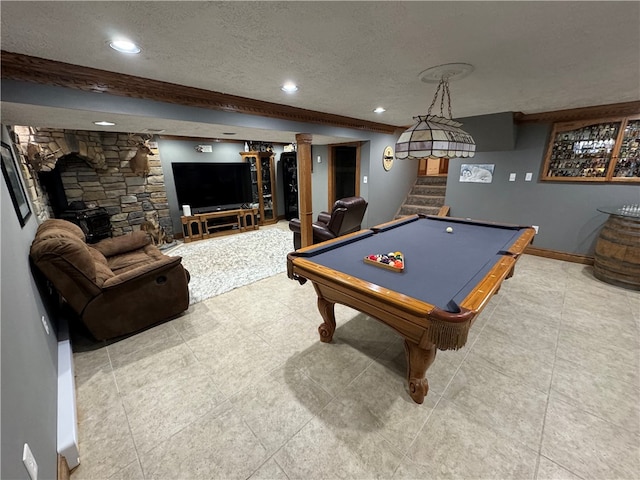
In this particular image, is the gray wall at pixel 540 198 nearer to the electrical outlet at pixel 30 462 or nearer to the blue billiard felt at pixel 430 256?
the blue billiard felt at pixel 430 256

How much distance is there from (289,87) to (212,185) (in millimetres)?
3836

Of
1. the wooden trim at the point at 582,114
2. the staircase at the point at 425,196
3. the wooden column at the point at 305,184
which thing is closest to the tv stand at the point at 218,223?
the wooden column at the point at 305,184

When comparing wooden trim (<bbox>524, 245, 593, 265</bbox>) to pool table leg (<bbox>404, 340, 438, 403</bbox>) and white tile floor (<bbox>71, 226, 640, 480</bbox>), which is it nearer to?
white tile floor (<bbox>71, 226, 640, 480</bbox>)

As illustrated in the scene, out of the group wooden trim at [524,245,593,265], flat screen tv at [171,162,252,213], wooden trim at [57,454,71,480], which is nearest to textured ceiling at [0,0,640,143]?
wooden trim at [57,454,71,480]

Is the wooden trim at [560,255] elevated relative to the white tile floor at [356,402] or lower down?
elevated

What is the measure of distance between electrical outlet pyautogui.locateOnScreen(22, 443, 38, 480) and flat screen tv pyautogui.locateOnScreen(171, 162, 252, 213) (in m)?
4.94

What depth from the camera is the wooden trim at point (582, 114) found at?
3215 millimetres

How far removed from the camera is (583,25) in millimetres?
1395

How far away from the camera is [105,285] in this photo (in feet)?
6.85

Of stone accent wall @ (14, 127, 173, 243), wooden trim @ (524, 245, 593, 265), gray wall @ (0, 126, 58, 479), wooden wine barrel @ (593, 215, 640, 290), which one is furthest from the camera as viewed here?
wooden trim @ (524, 245, 593, 265)

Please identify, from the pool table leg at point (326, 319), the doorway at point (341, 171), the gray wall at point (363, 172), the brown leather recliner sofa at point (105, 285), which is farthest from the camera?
the doorway at point (341, 171)

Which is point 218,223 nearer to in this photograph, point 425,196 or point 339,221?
point 339,221

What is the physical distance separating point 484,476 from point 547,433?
20.6 inches

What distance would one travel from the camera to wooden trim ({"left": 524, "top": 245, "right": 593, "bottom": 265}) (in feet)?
12.5
